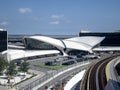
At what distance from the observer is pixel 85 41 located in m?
120

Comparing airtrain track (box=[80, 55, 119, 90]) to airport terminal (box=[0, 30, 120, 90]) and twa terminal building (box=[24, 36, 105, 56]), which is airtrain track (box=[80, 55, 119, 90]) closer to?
airport terminal (box=[0, 30, 120, 90])

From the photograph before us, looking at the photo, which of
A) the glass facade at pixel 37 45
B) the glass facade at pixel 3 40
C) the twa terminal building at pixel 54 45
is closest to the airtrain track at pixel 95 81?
the glass facade at pixel 3 40

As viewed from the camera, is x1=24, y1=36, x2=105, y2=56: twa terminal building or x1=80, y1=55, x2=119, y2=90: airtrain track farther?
x1=24, y1=36, x2=105, y2=56: twa terminal building

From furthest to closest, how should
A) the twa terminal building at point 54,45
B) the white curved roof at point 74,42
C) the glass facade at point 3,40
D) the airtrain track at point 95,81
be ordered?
the white curved roof at point 74,42 < the twa terminal building at point 54,45 < the glass facade at point 3,40 < the airtrain track at point 95,81

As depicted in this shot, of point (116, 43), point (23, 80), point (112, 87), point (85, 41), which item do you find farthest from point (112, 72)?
point (116, 43)

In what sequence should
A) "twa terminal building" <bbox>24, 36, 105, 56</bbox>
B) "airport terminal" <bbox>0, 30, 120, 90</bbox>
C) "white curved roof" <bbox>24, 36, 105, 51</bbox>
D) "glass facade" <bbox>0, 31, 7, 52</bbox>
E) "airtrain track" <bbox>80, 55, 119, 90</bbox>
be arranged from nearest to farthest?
"airtrain track" <bbox>80, 55, 119, 90</bbox> → "airport terminal" <bbox>0, 30, 120, 90</bbox> → "glass facade" <bbox>0, 31, 7, 52</bbox> → "twa terminal building" <bbox>24, 36, 105, 56</bbox> → "white curved roof" <bbox>24, 36, 105, 51</bbox>

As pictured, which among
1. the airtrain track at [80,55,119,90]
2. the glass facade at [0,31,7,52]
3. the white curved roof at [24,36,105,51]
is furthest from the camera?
the white curved roof at [24,36,105,51]

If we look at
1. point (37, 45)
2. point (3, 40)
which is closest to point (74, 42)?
point (37, 45)

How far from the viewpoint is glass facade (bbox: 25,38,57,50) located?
107900 mm

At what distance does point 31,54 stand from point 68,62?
14.0 metres

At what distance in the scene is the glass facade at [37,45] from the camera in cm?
10790

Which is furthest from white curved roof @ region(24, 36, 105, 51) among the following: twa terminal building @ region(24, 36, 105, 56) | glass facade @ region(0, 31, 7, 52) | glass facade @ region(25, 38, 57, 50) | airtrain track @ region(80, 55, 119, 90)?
airtrain track @ region(80, 55, 119, 90)

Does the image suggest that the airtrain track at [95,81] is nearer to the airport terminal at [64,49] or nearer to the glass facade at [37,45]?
the airport terminal at [64,49]

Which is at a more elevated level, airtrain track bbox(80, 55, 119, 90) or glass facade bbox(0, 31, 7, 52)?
glass facade bbox(0, 31, 7, 52)
